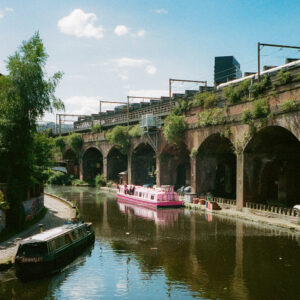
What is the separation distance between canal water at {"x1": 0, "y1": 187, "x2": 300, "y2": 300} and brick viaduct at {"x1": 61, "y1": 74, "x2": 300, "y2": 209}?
6.42 metres

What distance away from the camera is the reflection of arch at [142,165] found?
177ft

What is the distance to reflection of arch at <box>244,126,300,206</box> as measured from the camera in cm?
3080

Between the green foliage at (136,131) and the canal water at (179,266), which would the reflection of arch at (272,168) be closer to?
the canal water at (179,266)

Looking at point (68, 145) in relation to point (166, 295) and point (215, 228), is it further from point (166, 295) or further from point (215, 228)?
point (166, 295)

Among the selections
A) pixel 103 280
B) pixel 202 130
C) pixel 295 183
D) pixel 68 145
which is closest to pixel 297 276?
pixel 103 280

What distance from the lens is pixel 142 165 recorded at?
181 ft

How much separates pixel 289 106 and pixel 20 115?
58.5 ft

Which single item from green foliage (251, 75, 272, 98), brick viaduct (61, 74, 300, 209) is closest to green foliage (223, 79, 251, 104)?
green foliage (251, 75, 272, 98)

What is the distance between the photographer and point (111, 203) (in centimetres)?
4122

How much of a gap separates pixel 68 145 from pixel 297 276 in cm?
6207

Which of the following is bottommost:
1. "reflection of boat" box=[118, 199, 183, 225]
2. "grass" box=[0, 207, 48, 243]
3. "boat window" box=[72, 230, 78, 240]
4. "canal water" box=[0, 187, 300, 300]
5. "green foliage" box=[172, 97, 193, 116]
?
"canal water" box=[0, 187, 300, 300]

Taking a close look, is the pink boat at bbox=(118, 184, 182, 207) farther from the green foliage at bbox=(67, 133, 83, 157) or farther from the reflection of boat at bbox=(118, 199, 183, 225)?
the green foliage at bbox=(67, 133, 83, 157)

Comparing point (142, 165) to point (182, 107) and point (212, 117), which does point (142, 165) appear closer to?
point (182, 107)

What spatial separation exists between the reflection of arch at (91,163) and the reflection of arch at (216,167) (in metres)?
32.5
